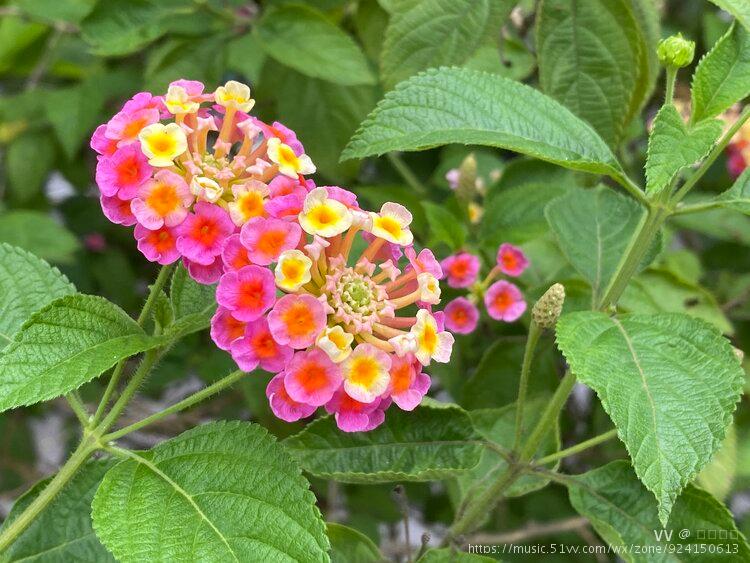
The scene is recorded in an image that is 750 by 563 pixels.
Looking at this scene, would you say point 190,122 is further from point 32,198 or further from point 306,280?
point 32,198

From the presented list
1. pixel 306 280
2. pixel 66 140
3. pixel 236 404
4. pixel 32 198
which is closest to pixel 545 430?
pixel 306 280

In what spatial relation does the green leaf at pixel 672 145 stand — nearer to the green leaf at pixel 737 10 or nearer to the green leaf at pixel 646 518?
the green leaf at pixel 737 10

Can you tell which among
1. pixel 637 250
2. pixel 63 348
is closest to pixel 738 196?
pixel 637 250

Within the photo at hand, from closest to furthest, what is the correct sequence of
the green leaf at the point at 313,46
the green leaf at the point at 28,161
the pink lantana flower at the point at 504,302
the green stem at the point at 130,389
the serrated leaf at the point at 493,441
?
1. the green stem at the point at 130,389
2. the serrated leaf at the point at 493,441
3. the pink lantana flower at the point at 504,302
4. the green leaf at the point at 313,46
5. the green leaf at the point at 28,161

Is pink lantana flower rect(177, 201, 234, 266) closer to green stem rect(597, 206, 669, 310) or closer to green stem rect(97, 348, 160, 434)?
green stem rect(97, 348, 160, 434)

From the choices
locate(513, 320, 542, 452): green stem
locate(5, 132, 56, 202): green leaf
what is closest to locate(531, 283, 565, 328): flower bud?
locate(513, 320, 542, 452): green stem

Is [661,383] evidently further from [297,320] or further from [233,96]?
[233,96]

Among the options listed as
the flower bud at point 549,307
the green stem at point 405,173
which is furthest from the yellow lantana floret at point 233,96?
the green stem at point 405,173
